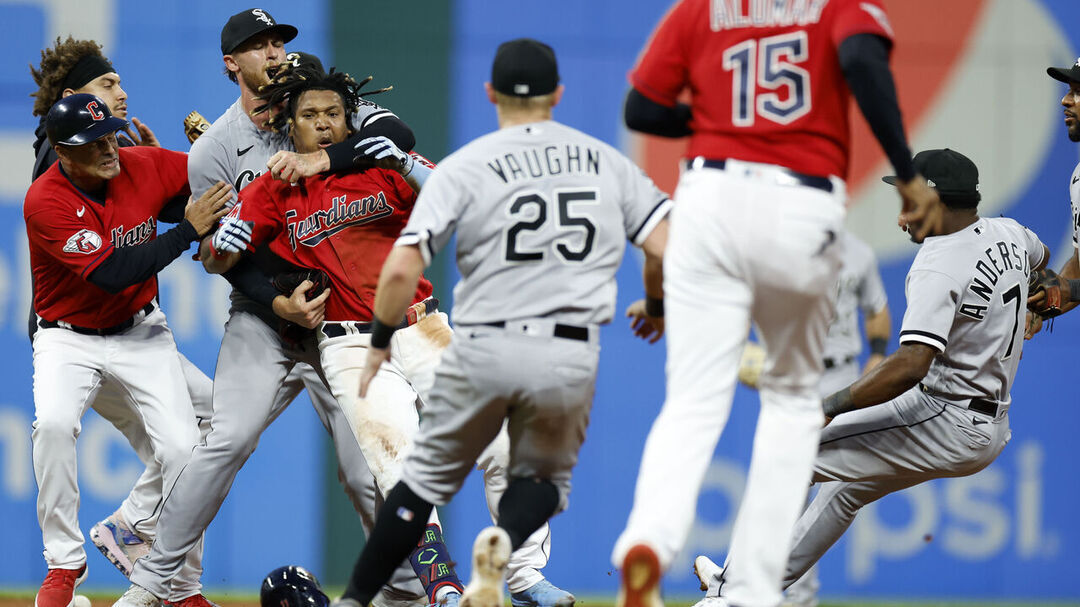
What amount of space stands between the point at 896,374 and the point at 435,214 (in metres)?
2.14

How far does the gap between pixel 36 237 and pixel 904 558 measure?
5.35 meters

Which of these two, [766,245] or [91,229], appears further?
[91,229]

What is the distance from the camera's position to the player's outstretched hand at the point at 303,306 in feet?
15.9

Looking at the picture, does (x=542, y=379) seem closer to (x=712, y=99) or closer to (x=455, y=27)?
(x=712, y=99)

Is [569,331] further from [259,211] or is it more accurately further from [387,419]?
[259,211]

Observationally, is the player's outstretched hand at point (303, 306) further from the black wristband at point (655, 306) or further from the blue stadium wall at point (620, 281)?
the blue stadium wall at point (620, 281)

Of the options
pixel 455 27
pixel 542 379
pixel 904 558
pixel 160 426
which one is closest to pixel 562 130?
pixel 542 379

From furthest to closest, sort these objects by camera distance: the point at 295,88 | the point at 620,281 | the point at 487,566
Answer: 1. the point at 620,281
2. the point at 295,88
3. the point at 487,566

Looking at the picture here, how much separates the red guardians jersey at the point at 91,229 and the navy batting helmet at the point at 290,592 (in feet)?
4.96

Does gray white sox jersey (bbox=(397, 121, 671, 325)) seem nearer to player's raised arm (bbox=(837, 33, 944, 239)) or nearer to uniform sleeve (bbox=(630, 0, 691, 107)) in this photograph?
uniform sleeve (bbox=(630, 0, 691, 107))

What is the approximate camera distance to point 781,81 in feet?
11.0

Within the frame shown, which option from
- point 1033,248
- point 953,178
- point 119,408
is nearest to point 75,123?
point 119,408

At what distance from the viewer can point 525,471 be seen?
3.79 meters


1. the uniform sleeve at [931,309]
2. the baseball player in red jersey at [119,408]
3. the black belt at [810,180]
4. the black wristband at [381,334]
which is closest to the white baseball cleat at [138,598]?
the baseball player in red jersey at [119,408]
